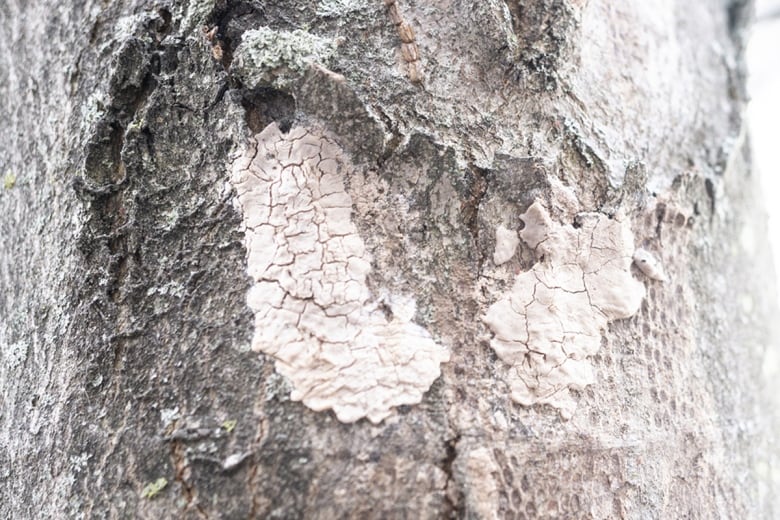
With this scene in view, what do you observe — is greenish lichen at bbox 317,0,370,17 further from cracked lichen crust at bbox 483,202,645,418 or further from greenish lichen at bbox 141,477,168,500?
greenish lichen at bbox 141,477,168,500

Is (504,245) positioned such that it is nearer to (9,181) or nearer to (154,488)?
(154,488)

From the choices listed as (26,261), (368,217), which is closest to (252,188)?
(368,217)

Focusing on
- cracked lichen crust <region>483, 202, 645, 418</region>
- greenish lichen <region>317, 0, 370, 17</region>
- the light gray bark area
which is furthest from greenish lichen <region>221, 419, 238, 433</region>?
greenish lichen <region>317, 0, 370, 17</region>

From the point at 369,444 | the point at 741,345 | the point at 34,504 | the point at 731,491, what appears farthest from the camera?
the point at 741,345

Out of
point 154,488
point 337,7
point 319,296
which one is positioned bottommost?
point 154,488

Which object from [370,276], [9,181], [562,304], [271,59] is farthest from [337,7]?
[9,181]

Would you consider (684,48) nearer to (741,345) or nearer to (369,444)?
(741,345)
